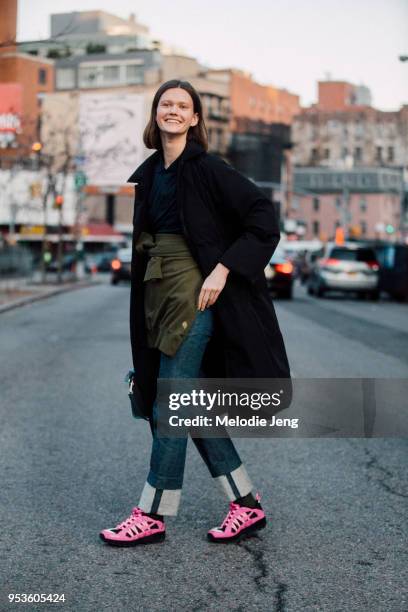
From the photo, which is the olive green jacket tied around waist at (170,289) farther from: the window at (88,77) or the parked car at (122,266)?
the window at (88,77)

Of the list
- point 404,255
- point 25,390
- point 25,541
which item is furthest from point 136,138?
point 25,541

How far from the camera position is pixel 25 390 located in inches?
400

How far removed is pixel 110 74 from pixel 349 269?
91365 millimetres

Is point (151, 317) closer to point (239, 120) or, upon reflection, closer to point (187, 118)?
point (187, 118)

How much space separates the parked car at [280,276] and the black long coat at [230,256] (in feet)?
81.6

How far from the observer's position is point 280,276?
2994 centimetres

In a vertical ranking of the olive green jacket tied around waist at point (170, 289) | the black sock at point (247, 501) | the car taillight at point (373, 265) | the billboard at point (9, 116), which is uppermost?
the billboard at point (9, 116)

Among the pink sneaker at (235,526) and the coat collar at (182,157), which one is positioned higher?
the coat collar at (182,157)

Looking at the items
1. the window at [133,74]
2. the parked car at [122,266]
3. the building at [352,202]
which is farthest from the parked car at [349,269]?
the building at [352,202]

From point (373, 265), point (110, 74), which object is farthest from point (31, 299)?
point (110, 74)

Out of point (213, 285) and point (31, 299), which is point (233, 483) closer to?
point (213, 285)

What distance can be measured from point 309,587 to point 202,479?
6.70 feet

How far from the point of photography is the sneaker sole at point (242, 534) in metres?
4.64

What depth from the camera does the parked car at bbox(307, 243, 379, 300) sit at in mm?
32531
